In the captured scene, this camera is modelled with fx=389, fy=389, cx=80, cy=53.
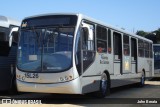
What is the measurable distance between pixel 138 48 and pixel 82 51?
888 centimetres

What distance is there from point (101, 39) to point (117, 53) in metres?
2.45

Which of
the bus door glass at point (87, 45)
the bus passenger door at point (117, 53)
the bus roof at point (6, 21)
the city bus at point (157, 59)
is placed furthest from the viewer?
the city bus at point (157, 59)

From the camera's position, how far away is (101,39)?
14344mm

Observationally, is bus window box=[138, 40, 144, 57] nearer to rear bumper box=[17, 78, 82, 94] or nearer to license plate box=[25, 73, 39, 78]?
rear bumper box=[17, 78, 82, 94]

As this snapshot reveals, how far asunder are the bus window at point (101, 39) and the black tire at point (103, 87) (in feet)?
3.29

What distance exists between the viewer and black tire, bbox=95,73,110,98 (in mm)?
14288

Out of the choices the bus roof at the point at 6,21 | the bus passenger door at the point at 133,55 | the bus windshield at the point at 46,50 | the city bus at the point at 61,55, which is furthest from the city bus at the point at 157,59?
the bus windshield at the point at 46,50

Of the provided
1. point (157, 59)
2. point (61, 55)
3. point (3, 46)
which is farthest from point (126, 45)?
point (157, 59)

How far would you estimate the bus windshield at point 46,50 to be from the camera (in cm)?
1206

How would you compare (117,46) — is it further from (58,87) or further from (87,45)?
(58,87)

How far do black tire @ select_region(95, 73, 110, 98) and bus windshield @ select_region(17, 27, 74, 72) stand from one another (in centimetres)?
270

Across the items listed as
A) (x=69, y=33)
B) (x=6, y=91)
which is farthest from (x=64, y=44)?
(x=6, y=91)

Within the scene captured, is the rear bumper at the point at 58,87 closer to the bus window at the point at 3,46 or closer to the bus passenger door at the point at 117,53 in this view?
the bus window at the point at 3,46

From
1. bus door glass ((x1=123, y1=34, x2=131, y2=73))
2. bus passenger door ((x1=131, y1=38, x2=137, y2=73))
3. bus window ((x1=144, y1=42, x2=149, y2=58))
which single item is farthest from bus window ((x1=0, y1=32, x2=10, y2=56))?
bus window ((x1=144, y1=42, x2=149, y2=58))
